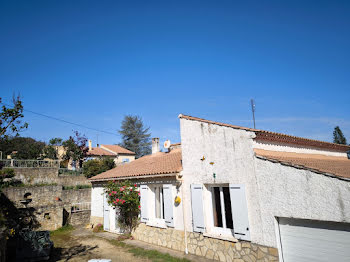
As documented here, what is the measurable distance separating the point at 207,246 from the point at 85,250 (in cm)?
570

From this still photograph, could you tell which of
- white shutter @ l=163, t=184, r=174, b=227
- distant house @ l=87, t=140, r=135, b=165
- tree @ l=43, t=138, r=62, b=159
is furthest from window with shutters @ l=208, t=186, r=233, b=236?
distant house @ l=87, t=140, r=135, b=165

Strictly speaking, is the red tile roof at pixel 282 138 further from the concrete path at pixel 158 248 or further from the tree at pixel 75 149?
the tree at pixel 75 149

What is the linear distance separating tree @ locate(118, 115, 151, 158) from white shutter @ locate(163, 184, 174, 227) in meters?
41.0

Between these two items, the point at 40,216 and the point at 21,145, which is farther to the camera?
the point at 21,145

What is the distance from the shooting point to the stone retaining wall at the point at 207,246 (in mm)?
6645

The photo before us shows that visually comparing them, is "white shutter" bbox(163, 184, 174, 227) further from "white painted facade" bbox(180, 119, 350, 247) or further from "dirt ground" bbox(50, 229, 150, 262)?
"dirt ground" bbox(50, 229, 150, 262)

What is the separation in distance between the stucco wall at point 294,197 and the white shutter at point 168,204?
374 centimetres

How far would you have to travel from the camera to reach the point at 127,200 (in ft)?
36.3

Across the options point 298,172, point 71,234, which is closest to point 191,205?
point 298,172

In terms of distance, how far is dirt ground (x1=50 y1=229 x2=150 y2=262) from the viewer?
28.6 ft

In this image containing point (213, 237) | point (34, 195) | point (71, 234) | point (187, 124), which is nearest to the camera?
point (213, 237)

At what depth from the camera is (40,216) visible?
13586 mm

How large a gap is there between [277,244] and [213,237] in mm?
2299

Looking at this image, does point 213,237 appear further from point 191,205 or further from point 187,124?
point 187,124
